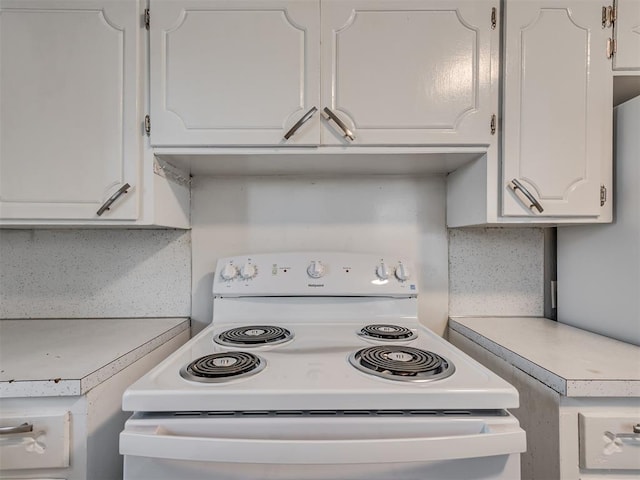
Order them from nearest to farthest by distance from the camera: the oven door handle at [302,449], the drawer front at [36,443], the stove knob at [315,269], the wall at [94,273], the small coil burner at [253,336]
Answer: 1. the oven door handle at [302,449]
2. the drawer front at [36,443]
3. the small coil burner at [253,336]
4. the stove knob at [315,269]
5. the wall at [94,273]

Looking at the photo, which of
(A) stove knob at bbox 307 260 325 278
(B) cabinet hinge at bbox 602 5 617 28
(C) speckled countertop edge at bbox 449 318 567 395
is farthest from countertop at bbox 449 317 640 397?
(B) cabinet hinge at bbox 602 5 617 28

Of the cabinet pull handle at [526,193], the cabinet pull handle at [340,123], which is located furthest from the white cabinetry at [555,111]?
the cabinet pull handle at [340,123]

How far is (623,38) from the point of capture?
96 centimetres

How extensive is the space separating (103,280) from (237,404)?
101 centimetres

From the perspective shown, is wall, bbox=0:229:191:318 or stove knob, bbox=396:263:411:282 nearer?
stove knob, bbox=396:263:411:282

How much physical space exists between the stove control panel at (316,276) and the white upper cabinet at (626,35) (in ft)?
2.99

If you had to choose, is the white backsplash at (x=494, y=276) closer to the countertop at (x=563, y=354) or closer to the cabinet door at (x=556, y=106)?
the countertop at (x=563, y=354)

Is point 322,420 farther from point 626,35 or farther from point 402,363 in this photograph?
point 626,35

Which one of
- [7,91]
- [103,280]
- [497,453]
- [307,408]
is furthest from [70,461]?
[7,91]

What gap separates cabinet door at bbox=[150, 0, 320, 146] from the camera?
3.15ft

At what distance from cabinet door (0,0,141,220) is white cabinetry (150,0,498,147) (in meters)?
0.11

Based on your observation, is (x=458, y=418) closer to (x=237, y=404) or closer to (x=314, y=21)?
(x=237, y=404)

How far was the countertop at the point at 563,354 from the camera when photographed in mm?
695

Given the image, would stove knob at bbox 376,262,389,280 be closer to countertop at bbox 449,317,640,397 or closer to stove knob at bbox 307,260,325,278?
stove knob at bbox 307,260,325,278
